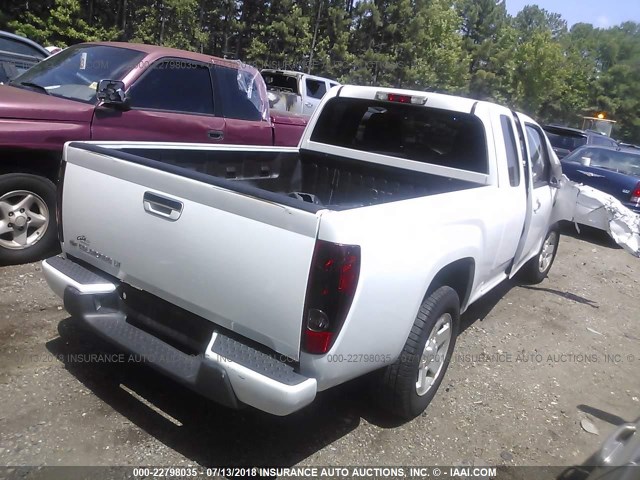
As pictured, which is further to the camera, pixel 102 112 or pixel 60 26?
pixel 60 26

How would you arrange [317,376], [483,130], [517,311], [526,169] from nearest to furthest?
[317,376] < [483,130] < [526,169] < [517,311]

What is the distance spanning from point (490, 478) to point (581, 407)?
1.26 meters

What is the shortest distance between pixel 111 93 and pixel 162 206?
8.36ft

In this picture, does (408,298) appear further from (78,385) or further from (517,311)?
(517,311)

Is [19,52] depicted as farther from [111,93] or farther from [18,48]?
[111,93]

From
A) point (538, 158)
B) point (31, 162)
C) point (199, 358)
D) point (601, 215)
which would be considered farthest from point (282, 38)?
point (199, 358)

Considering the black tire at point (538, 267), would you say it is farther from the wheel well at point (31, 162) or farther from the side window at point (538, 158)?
the wheel well at point (31, 162)

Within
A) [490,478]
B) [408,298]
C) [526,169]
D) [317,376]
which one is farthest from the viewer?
[526,169]

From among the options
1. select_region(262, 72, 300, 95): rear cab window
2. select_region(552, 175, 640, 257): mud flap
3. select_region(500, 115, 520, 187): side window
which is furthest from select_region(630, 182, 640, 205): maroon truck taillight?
select_region(262, 72, 300, 95): rear cab window

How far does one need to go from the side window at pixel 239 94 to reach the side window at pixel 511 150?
9.53 feet

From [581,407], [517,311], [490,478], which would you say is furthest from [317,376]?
[517,311]

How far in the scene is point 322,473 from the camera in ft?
9.00

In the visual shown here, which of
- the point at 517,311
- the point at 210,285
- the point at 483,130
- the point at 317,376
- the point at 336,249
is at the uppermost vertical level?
the point at 483,130

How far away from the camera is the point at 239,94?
6.06m
